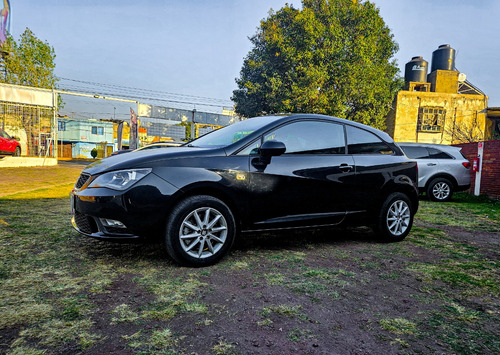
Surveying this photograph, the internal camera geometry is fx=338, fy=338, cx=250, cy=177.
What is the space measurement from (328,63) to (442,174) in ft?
49.2

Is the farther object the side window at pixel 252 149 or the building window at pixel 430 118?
the building window at pixel 430 118

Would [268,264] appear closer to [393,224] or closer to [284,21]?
[393,224]

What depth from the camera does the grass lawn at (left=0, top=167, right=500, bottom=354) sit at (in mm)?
1903

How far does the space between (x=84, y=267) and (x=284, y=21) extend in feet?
83.6

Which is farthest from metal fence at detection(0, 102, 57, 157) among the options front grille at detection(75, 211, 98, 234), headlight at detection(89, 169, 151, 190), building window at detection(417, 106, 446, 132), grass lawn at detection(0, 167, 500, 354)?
building window at detection(417, 106, 446, 132)

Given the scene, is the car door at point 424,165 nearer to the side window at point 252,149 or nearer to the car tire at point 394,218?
the car tire at point 394,218

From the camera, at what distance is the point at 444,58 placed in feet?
110

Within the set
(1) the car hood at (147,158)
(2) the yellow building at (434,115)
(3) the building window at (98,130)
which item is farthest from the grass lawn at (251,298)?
(3) the building window at (98,130)

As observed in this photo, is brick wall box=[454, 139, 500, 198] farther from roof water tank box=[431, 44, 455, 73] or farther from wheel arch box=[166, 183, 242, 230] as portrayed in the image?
roof water tank box=[431, 44, 455, 73]

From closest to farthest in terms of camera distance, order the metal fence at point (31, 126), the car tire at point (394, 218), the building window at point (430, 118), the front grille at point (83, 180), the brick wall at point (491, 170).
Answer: the front grille at point (83, 180), the car tire at point (394, 218), the brick wall at point (491, 170), the metal fence at point (31, 126), the building window at point (430, 118)

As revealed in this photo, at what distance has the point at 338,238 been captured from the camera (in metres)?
4.57

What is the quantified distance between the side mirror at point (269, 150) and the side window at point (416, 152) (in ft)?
25.2

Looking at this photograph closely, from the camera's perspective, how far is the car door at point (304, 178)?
3.44m

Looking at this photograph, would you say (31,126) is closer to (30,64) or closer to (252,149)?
(30,64)
